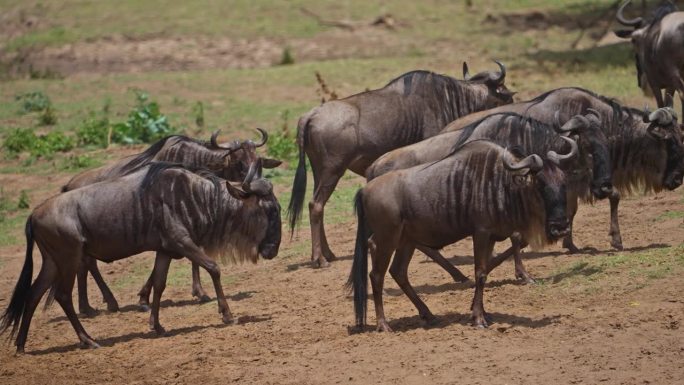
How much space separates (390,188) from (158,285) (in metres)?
2.12

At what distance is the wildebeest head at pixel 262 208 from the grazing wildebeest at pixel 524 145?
2.75ft

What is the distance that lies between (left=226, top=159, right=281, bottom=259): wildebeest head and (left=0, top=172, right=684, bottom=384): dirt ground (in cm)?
58

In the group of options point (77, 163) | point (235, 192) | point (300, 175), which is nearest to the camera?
point (235, 192)

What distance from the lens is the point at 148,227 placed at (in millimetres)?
10125

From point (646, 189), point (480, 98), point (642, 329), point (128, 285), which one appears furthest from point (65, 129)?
point (642, 329)

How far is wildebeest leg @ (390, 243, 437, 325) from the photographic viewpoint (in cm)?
944

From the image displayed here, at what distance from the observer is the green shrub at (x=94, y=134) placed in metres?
17.9

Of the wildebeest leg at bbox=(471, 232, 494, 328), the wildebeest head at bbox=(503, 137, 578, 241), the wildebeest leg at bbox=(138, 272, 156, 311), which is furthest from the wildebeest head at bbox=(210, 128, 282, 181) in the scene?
the wildebeest head at bbox=(503, 137, 578, 241)

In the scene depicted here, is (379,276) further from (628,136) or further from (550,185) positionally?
(628,136)

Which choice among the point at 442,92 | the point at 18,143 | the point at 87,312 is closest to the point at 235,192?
the point at 87,312

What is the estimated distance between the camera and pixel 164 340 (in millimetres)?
10008

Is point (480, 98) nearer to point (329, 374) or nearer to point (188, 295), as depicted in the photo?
point (188, 295)

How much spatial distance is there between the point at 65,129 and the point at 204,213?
9303 millimetres

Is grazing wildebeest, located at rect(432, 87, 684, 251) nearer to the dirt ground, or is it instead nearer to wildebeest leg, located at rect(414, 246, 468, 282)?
the dirt ground
